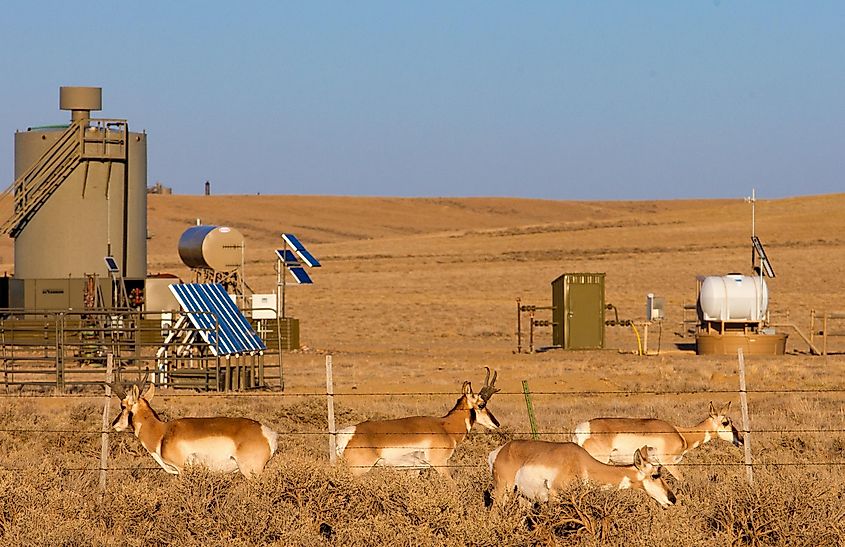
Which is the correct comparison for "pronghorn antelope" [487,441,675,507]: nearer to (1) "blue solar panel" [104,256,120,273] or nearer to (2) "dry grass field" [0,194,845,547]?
(2) "dry grass field" [0,194,845,547]

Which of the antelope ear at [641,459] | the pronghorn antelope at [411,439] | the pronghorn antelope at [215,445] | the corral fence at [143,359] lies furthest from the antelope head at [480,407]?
the corral fence at [143,359]

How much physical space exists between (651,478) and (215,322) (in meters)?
13.3

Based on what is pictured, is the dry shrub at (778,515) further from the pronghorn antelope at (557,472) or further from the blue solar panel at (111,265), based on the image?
the blue solar panel at (111,265)

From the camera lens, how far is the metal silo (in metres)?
32.7

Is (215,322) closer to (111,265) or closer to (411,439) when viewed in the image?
(111,265)

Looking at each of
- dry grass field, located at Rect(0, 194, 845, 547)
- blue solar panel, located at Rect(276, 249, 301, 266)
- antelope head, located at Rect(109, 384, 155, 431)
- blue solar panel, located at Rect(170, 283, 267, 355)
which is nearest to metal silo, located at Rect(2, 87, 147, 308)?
blue solar panel, located at Rect(276, 249, 301, 266)

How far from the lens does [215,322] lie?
22438mm

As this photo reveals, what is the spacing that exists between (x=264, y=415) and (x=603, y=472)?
30.1 feet

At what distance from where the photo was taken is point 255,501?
1116cm

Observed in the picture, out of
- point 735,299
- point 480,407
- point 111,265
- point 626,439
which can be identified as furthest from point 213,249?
point 626,439

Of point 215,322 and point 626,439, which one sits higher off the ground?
point 215,322

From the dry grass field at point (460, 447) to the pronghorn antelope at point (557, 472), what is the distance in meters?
0.14

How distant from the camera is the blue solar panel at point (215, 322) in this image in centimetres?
2231

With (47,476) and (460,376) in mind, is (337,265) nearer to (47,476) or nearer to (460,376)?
(460,376)
